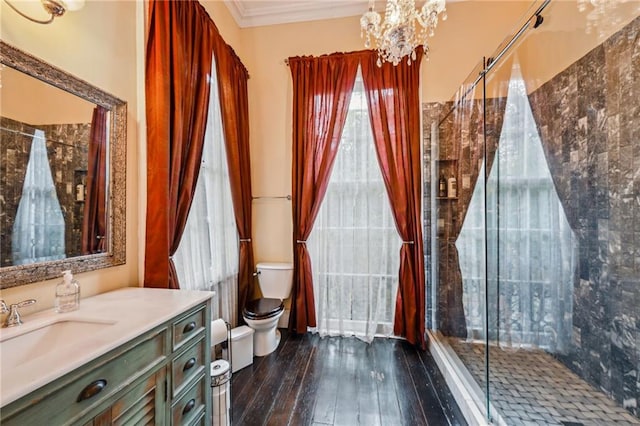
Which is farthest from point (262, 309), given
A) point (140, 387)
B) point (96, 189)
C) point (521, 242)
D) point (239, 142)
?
point (521, 242)

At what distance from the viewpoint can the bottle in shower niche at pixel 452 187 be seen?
2.44 metres

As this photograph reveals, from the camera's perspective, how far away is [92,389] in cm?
73

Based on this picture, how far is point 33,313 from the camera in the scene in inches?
39.4

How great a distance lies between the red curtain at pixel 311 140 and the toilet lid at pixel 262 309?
36 centimetres

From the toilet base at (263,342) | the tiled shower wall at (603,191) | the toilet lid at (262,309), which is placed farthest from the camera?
the toilet base at (263,342)

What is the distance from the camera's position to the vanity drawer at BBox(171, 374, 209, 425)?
1.08 metres

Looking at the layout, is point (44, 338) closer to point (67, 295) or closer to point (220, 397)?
point (67, 295)

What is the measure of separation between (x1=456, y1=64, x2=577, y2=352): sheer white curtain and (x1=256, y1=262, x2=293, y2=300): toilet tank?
1.66m

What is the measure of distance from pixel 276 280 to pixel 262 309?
43 centimetres

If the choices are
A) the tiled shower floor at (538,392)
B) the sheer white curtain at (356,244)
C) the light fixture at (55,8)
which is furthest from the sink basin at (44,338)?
the tiled shower floor at (538,392)

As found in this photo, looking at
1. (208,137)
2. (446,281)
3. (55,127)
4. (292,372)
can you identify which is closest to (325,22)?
(208,137)

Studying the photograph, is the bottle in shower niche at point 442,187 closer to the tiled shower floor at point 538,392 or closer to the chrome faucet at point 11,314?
the tiled shower floor at point 538,392

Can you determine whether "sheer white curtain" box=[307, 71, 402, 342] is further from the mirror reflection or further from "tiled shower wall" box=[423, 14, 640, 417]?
the mirror reflection


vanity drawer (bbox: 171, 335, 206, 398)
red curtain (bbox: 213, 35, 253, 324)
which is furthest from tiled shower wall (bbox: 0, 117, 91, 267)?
red curtain (bbox: 213, 35, 253, 324)
